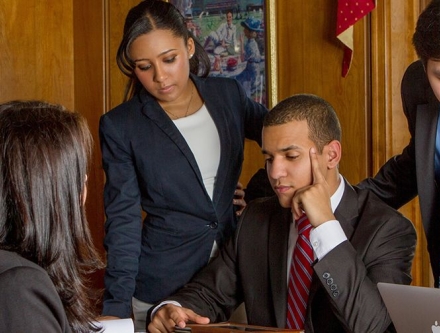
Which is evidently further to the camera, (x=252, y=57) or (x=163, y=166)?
(x=252, y=57)

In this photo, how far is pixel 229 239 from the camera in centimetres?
251

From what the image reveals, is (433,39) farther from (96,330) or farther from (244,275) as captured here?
(96,330)

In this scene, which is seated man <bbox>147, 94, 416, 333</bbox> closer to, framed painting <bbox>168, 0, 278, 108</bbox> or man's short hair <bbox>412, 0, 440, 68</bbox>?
man's short hair <bbox>412, 0, 440, 68</bbox>

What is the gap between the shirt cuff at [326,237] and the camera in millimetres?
2082

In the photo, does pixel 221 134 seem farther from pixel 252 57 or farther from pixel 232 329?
pixel 252 57

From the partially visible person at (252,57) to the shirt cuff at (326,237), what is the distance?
214 cm

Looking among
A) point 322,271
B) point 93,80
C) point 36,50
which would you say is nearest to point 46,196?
point 322,271

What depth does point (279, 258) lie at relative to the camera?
2.31 m

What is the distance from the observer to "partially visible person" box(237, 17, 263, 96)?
13.7ft

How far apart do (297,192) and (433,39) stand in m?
0.57

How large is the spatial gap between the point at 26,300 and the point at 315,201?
1076mm

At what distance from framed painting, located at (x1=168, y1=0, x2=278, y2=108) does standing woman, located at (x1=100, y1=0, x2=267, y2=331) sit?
1.50m

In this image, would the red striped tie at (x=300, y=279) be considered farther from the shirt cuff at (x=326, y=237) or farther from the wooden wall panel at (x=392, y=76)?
the wooden wall panel at (x=392, y=76)

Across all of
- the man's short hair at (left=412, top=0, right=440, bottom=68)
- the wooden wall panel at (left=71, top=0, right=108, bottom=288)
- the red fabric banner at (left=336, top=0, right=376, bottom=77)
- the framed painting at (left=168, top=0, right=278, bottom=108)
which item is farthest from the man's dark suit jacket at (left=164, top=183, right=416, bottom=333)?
the wooden wall panel at (left=71, top=0, right=108, bottom=288)
